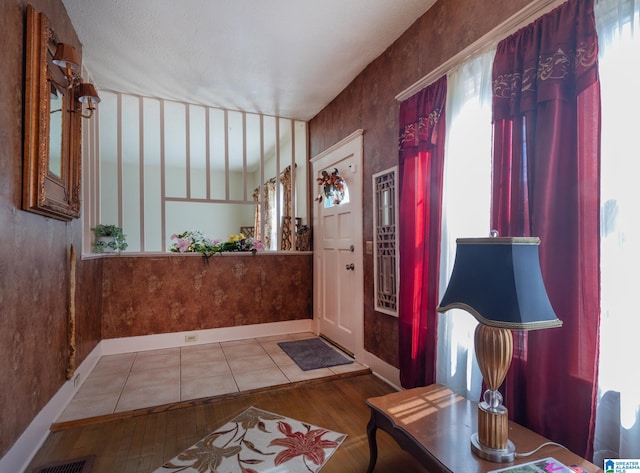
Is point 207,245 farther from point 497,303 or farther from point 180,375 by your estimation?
point 497,303

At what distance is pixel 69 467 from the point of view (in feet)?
5.57

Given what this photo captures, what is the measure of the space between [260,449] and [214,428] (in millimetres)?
398

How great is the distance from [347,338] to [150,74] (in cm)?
320

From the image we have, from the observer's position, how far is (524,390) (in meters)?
1.52

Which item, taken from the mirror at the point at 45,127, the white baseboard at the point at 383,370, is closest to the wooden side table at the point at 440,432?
the white baseboard at the point at 383,370

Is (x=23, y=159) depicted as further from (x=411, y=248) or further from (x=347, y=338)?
(x=347, y=338)

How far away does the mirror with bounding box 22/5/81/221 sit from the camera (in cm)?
169

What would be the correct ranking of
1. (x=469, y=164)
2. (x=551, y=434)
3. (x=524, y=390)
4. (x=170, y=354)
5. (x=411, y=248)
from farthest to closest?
(x=170, y=354) → (x=411, y=248) → (x=469, y=164) → (x=524, y=390) → (x=551, y=434)

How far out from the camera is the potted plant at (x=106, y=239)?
11.1ft

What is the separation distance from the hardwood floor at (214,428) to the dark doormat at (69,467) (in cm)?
4

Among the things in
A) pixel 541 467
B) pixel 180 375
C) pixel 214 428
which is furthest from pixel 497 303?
pixel 180 375

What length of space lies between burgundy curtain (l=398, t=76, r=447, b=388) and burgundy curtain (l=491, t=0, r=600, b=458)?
501 millimetres

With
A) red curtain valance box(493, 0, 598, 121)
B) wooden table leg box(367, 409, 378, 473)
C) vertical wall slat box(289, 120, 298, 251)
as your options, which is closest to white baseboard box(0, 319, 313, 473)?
vertical wall slat box(289, 120, 298, 251)

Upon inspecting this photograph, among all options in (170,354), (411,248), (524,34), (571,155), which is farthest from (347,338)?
(524,34)
